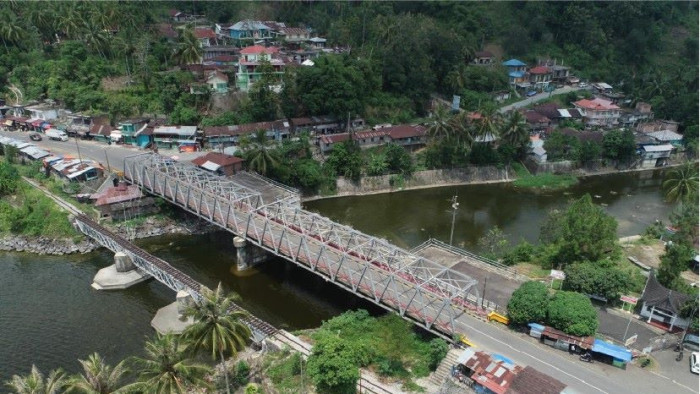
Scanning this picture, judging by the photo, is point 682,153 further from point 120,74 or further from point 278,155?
point 120,74

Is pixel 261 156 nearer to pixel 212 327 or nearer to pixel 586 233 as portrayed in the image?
pixel 212 327

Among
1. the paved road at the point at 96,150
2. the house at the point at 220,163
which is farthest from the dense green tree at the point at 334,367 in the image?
the paved road at the point at 96,150

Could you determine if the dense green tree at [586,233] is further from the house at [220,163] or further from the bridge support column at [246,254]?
the house at [220,163]

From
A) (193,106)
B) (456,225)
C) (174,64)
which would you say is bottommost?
(456,225)

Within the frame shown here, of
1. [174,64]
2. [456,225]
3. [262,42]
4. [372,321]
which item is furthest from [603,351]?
[262,42]

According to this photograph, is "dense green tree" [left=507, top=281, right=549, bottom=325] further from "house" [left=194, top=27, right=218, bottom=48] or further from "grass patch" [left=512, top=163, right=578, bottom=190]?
"house" [left=194, top=27, right=218, bottom=48]

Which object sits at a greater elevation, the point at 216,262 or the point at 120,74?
the point at 120,74

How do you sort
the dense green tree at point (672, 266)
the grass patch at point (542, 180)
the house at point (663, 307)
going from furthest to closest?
1. the grass patch at point (542, 180)
2. the dense green tree at point (672, 266)
3. the house at point (663, 307)

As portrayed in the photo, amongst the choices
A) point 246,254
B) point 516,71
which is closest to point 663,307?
point 246,254
